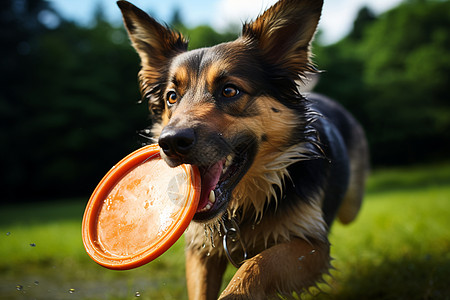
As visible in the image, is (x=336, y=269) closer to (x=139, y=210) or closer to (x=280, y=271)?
(x=280, y=271)

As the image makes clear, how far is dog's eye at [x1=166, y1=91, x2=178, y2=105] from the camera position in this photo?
10.3 ft

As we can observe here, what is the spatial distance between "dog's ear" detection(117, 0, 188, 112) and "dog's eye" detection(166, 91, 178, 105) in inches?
11.2

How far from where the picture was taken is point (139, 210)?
2.82 m

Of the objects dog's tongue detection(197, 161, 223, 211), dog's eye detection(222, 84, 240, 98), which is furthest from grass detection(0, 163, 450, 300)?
dog's eye detection(222, 84, 240, 98)

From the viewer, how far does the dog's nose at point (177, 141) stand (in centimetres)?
236

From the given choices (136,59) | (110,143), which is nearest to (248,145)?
(110,143)

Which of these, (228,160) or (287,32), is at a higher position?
(287,32)

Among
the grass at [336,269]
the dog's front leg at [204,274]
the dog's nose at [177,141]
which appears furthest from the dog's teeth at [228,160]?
the grass at [336,269]

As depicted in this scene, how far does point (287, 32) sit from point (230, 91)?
69 cm

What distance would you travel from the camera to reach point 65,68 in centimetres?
2836

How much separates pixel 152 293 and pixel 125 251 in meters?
1.69

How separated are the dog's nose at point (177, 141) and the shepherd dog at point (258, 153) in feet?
0.51

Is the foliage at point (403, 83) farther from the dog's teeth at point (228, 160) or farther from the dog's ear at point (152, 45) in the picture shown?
the dog's teeth at point (228, 160)

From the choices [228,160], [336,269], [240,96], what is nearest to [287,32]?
[240,96]
